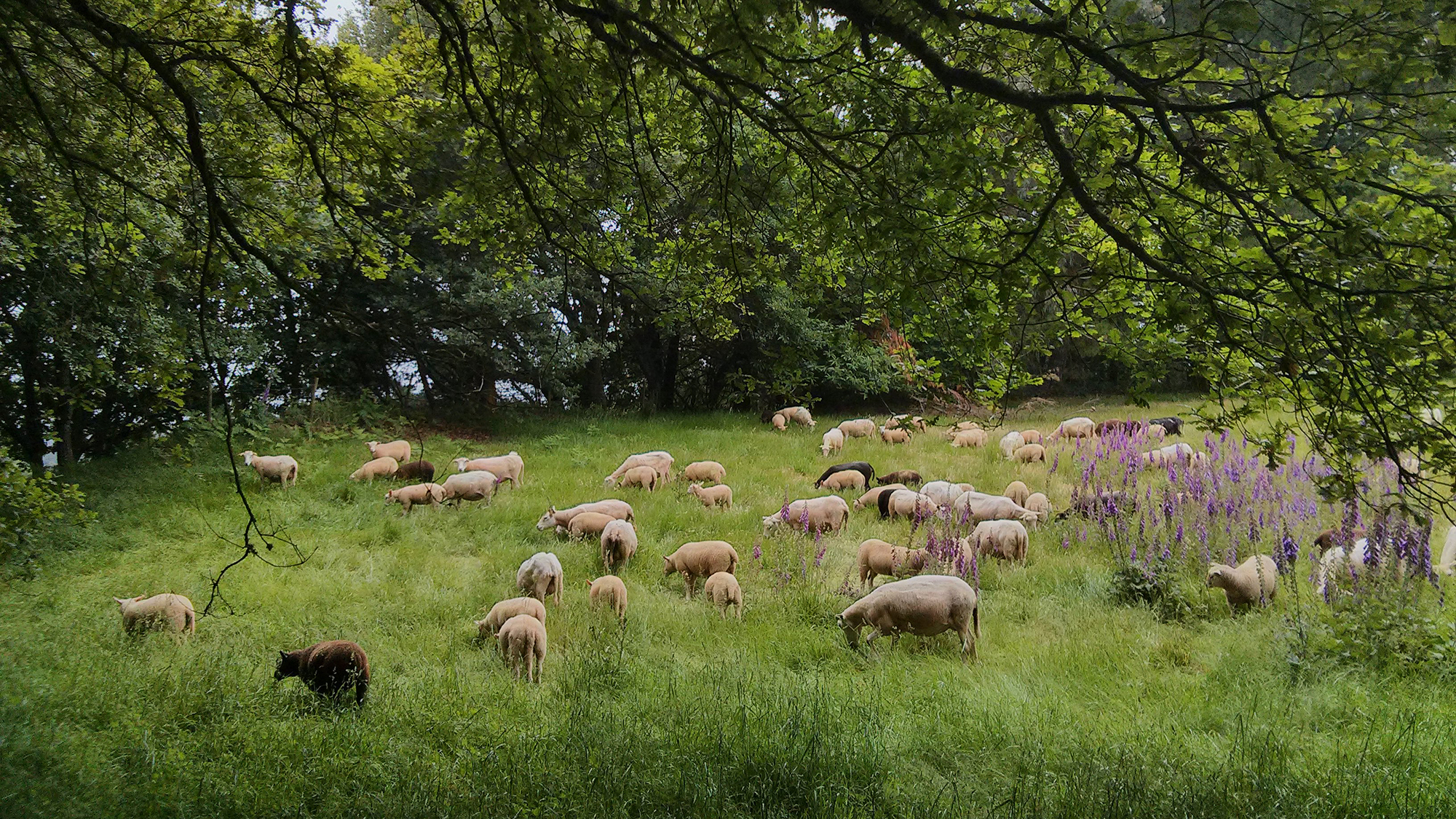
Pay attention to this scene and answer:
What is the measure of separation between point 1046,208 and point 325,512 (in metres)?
10.6

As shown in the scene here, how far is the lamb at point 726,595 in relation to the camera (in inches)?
291

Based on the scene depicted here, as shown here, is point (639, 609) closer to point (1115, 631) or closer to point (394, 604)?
point (394, 604)

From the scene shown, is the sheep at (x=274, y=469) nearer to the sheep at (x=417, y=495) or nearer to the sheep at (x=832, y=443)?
the sheep at (x=417, y=495)

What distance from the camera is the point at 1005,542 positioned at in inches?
340

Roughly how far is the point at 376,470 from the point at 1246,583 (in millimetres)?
12226

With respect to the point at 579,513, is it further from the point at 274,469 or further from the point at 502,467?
the point at 274,469

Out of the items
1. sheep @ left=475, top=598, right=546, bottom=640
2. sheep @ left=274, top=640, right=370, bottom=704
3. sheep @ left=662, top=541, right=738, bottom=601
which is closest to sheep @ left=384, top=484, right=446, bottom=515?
sheep @ left=662, top=541, right=738, bottom=601

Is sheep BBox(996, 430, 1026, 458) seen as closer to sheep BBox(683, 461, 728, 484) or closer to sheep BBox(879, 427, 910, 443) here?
sheep BBox(879, 427, 910, 443)

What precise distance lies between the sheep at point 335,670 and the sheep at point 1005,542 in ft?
20.9

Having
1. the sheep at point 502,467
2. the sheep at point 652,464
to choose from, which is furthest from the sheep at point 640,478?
the sheep at point 502,467

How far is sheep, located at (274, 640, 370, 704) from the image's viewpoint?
5.25 m

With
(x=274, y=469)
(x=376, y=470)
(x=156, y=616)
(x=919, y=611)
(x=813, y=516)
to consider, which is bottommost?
(x=156, y=616)

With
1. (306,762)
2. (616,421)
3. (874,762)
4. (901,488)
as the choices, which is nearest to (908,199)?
(874,762)

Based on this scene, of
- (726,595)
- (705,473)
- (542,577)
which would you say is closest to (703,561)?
(726,595)
